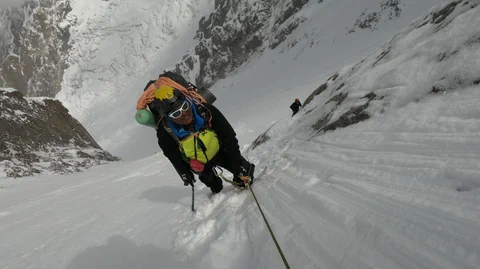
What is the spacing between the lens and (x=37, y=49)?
105625 mm

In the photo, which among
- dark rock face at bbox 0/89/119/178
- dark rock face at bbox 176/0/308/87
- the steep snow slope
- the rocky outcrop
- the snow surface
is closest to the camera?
the snow surface

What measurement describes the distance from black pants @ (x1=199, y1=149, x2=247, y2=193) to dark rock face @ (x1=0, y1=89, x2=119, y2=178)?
557 inches

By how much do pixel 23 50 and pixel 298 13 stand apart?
99.9 m

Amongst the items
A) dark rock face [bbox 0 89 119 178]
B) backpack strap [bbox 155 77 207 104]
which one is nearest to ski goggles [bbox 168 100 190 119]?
backpack strap [bbox 155 77 207 104]

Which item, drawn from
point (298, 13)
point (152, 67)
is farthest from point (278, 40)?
point (152, 67)

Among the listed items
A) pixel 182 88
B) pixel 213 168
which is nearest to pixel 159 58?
pixel 213 168

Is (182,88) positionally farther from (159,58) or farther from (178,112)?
(159,58)

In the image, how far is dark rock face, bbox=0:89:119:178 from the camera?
682 inches

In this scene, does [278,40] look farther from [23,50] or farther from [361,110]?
[23,50]

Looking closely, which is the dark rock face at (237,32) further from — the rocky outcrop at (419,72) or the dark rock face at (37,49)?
the dark rock face at (37,49)

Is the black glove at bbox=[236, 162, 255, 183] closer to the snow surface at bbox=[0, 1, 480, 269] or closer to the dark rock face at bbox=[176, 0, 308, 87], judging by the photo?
the snow surface at bbox=[0, 1, 480, 269]

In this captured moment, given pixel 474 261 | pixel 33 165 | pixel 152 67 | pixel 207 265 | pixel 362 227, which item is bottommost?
pixel 474 261

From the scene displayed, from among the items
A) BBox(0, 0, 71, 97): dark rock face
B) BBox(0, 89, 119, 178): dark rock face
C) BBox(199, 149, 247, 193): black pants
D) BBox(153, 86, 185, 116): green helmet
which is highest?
BBox(0, 0, 71, 97): dark rock face

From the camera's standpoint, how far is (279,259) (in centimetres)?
235
